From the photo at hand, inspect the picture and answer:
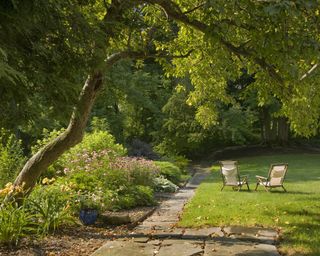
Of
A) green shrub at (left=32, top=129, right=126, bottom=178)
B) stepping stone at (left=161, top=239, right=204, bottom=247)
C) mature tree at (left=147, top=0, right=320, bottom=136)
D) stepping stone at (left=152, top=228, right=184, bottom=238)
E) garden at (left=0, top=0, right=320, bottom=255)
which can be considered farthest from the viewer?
green shrub at (left=32, top=129, right=126, bottom=178)

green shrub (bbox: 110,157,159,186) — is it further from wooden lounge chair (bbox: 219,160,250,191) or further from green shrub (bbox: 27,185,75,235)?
green shrub (bbox: 27,185,75,235)

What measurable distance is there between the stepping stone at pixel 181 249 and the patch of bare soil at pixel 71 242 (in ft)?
3.57

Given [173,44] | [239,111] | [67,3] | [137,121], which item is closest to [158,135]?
[137,121]

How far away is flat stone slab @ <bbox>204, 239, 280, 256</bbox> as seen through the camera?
6.27 metres

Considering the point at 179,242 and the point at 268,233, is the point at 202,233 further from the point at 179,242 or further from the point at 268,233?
the point at 268,233

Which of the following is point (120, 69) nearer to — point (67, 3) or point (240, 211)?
point (240, 211)

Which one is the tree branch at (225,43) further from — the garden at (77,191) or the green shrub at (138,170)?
the green shrub at (138,170)

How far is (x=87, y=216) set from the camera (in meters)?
8.68

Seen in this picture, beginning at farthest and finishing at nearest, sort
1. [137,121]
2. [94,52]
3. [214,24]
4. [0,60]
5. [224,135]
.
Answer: [137,121]
[224,135]
[214,24]
[94,52]
[0,60]

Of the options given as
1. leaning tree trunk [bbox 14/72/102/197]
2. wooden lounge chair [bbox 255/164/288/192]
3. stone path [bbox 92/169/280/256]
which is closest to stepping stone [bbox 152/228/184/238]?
stone path [bbox 92/169/280/256]

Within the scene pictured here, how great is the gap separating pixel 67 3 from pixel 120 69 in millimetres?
20413

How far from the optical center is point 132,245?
22.5 ft

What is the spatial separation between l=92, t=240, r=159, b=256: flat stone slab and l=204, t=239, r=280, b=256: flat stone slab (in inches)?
33.3

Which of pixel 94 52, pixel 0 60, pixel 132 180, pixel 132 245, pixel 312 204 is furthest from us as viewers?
pixel 132 180
